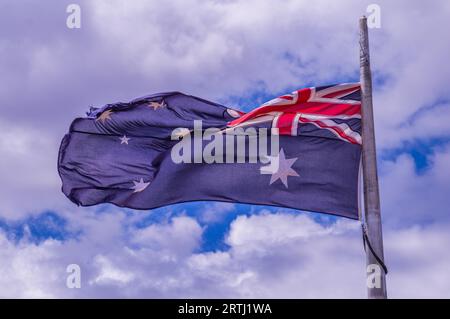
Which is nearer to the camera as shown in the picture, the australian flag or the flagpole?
the flagpole

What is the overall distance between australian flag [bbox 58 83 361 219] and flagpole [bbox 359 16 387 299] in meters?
0.73

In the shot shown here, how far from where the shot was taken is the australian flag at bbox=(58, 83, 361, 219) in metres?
18.4

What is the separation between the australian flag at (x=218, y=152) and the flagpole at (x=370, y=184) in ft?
2.40

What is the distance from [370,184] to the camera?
16.5 meters

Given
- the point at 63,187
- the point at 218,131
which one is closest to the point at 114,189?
the point at 63,187

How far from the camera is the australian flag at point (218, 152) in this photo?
18.4 metres

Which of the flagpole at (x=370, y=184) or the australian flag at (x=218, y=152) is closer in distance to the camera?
the flagpole at (x=370, y=184)

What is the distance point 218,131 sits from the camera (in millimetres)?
19562

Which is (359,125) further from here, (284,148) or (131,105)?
(131,105)

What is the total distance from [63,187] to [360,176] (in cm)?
673

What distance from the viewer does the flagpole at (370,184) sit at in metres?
15.9

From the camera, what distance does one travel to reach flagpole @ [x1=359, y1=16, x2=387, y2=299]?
15877mm

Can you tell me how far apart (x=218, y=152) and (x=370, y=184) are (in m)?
4.08
